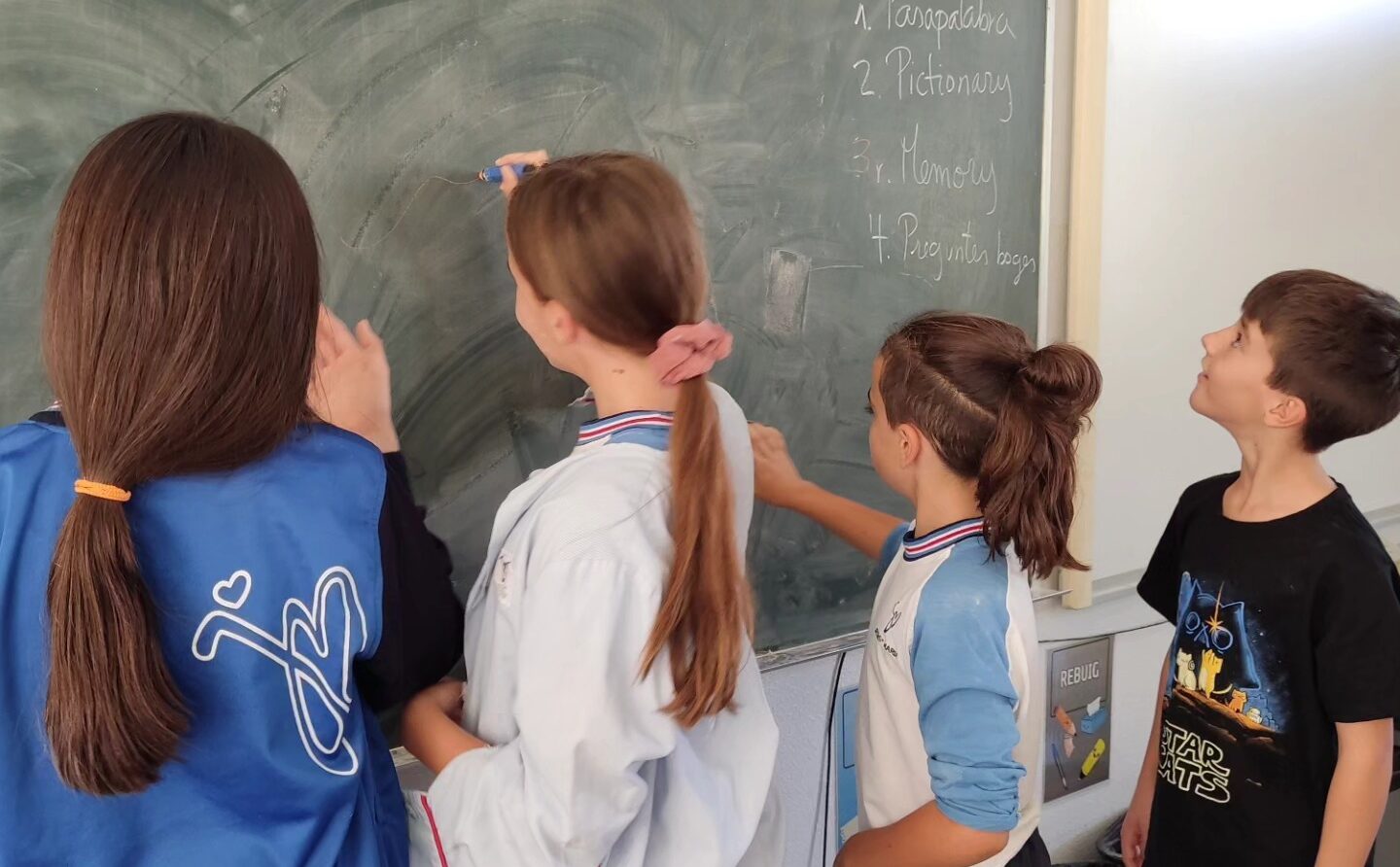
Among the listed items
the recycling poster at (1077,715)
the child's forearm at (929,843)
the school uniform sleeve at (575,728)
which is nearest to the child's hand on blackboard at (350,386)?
the school uniform sleeve at (575,728)

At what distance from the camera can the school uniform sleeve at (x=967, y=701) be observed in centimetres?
124

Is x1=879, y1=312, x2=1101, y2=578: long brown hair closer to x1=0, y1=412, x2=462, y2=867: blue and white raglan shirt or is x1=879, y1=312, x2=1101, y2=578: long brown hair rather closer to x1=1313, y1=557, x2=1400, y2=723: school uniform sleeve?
x1=1313, y1=557, x2=1400, y2=723: school uniform sleeve

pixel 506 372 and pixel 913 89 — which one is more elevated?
pixel 913 89

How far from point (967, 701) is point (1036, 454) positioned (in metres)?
0.31

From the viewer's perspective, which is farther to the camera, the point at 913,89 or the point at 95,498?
the point at 913,89

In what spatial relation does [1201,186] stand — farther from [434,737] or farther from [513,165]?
[434,737]

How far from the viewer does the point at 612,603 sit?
1.02 meters

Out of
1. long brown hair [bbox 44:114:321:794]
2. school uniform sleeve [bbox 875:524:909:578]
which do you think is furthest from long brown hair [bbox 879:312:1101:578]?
long brown hair [bbox 44:114:321:794]

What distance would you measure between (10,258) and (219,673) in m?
0.58

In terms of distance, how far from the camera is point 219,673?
937 mm

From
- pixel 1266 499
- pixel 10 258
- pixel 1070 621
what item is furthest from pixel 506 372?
pixel 1070 621

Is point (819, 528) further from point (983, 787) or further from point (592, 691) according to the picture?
point (592, 691)

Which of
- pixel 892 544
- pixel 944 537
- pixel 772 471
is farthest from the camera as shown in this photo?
pixel 772 471

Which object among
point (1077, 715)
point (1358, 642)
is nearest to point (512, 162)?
point (1358, 642)
